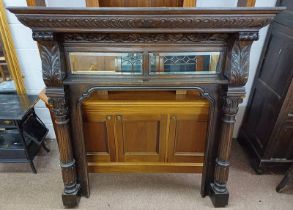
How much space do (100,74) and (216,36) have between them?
0.67 meters

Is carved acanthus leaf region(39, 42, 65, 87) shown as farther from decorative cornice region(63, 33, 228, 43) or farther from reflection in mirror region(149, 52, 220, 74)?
reflection in mirror region(149, 52, 220, 74)

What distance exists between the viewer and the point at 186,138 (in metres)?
1.72

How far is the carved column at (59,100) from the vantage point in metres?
1.24

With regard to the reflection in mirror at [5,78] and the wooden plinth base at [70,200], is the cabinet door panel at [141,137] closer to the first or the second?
the wooden plinth base at [70,200]

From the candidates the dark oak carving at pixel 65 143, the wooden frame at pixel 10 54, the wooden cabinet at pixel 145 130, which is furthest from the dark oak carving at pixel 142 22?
the wooden frame at pixel 10 54

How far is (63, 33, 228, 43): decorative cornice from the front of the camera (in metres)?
1.25

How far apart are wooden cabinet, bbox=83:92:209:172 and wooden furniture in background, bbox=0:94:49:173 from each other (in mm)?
519

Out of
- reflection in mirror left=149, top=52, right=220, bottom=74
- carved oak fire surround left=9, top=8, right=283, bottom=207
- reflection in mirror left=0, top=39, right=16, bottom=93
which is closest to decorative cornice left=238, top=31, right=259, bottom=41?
carved oak fire surround left=9, top=8, right=283, bottom=207

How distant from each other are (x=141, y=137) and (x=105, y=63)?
633 millimetres

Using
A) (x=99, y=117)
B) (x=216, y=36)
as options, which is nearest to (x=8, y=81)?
(x=99, y=117)

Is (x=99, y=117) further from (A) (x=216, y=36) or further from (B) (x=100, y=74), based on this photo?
(A) (x=216, y=36)

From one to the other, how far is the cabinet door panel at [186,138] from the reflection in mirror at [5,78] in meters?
1.43

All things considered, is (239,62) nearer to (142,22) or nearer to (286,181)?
(142,22)

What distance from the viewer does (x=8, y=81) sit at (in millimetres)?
2057
